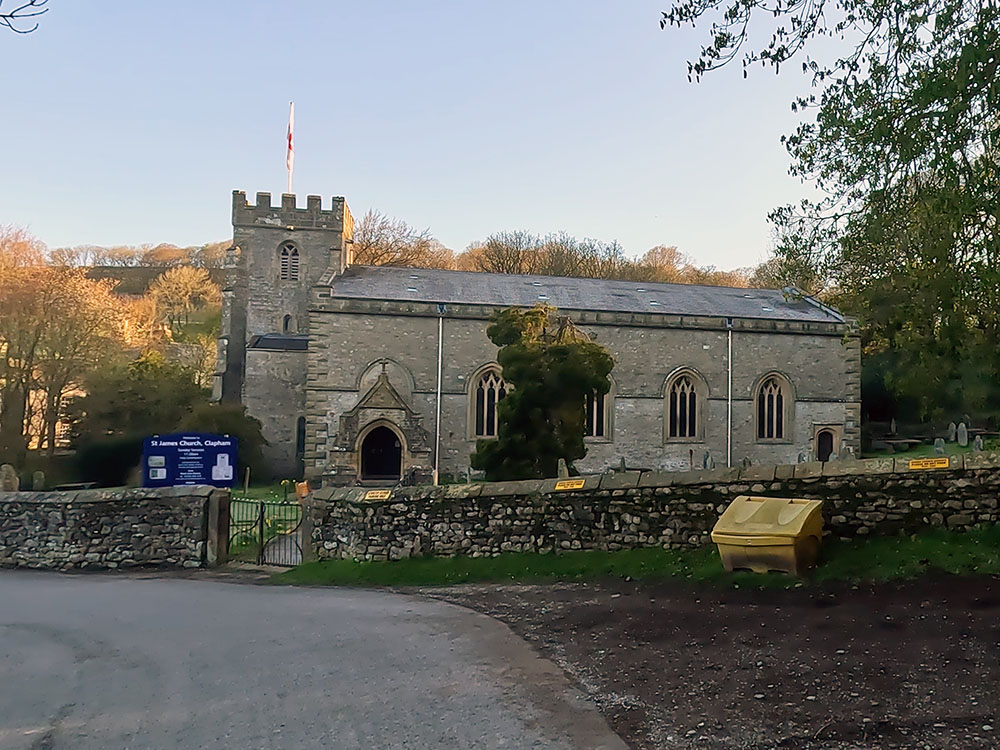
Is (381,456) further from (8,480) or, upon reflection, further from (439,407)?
(8,480)

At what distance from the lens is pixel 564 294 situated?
30.6 metres

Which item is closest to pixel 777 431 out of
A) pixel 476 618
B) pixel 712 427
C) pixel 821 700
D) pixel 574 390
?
pixel 712 427

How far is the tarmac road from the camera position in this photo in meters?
4.59

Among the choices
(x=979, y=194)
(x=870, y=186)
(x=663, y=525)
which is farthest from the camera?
(x=663, y=525)

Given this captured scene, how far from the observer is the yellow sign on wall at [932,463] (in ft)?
27.8

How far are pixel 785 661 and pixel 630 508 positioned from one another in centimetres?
437

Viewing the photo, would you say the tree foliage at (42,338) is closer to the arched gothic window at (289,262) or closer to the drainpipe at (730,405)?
the arched gothic window at (289,262)

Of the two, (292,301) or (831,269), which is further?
(292,301)

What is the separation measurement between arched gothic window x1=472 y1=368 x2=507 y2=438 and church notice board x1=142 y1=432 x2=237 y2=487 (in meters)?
13.8

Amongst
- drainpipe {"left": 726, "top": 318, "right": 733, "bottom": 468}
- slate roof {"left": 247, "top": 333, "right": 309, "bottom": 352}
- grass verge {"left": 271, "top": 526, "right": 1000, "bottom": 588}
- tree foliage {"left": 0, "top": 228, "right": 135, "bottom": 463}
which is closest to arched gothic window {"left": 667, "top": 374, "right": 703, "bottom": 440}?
drainpipe {"left": 726, "top": 318, "right": 733, "bottom": 468}

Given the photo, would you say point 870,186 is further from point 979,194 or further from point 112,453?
point 112,453

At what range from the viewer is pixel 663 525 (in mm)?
9625

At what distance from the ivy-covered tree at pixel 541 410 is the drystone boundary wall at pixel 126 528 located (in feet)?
20.1

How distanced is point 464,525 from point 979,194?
7381mm
